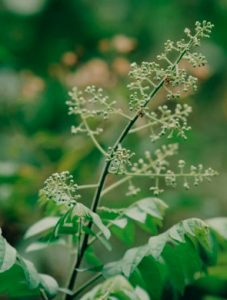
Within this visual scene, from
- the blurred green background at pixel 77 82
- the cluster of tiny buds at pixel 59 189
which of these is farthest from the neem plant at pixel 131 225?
the blurred green background at pixel 77 82

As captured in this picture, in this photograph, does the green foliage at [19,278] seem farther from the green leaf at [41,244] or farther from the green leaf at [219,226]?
the green leaf at [219,226]

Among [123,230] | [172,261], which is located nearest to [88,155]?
[123,230]

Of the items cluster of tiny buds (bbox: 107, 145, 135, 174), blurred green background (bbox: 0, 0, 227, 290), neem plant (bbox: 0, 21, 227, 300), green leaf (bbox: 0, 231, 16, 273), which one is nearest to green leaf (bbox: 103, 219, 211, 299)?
neem plant (bbox: 0, 21, 227, 300)

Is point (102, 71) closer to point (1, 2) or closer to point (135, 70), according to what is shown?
point (1, 2)

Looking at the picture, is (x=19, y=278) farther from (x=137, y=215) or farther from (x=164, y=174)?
(x=164, y=174)

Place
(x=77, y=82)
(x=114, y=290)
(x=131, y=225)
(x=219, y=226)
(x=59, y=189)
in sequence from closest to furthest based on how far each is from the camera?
(x=114, y=290)
(x=59, y=189)
(x=219, y=226)
(x=131, y=225)
(x=77, y=82)

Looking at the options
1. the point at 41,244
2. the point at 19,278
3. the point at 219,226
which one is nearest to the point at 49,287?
the point at 19,278
